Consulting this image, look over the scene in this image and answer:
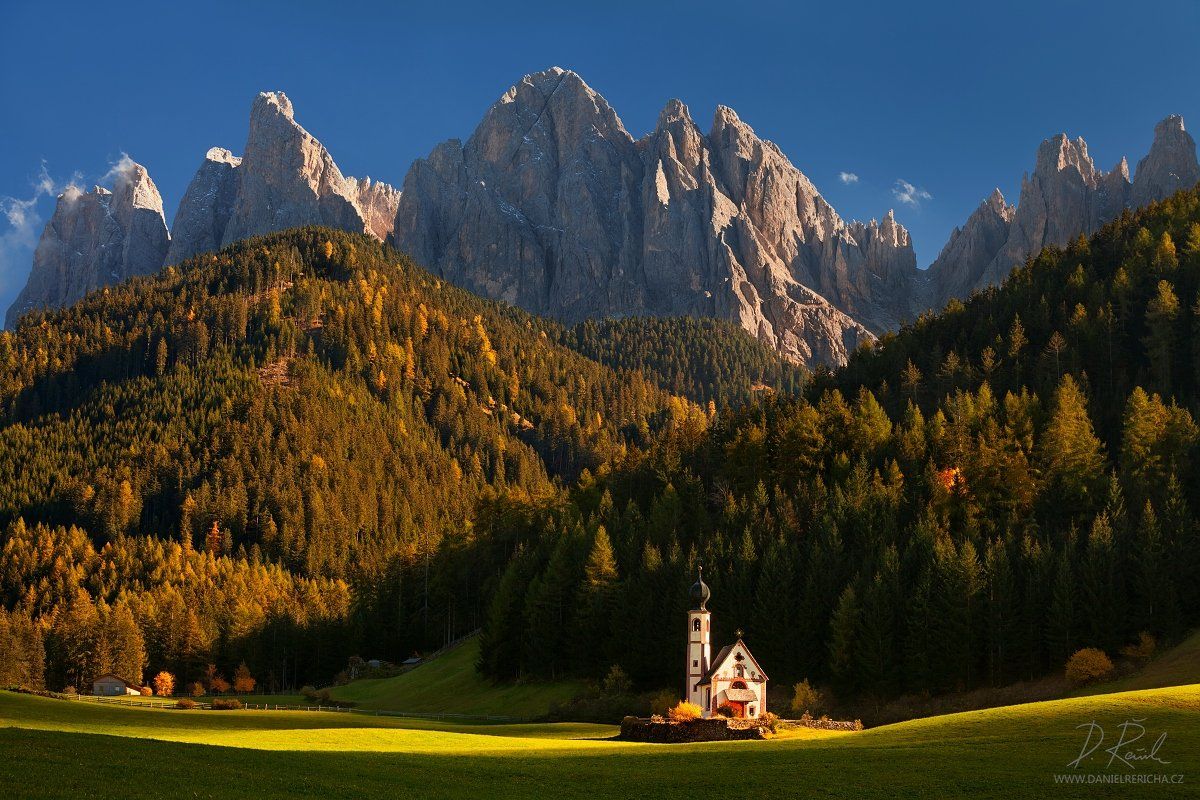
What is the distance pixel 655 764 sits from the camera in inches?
1531

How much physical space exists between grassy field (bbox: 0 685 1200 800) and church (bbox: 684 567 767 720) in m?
22.9

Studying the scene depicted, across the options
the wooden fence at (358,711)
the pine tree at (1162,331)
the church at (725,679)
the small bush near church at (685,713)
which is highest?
the pine tree at (1162,331)

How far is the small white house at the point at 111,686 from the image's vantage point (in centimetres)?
11900

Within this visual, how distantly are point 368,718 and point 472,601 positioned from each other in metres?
58.8

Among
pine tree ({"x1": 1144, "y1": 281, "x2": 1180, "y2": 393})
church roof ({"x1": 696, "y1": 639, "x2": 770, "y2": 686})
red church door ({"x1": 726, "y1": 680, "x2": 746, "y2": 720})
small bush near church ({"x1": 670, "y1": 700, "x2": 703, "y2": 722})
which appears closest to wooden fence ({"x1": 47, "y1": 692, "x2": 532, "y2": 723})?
church roof ({"x1": 696, "y1": 639, "x2": 770, "y2": 686})

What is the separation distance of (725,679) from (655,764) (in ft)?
109

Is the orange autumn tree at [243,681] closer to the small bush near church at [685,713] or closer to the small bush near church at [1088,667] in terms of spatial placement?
the small bush near church at [685,713]

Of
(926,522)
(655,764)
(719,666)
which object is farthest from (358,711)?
(655,764)

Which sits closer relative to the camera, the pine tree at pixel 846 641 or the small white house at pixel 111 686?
the pine tree at pixel 846 641

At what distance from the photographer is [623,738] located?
5972cm

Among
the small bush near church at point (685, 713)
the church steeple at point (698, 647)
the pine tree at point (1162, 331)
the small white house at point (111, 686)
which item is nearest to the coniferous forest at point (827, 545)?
the pine tree at point (1162, 331)

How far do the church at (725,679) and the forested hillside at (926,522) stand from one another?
840cm

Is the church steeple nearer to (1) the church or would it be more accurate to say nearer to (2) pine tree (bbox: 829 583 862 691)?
(1) the church

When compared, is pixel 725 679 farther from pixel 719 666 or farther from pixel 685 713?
pixel 685 713
